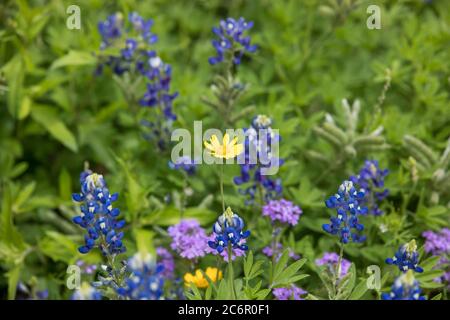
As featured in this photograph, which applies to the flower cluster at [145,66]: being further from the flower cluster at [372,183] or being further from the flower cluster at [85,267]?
the flower cluster at [372,183]

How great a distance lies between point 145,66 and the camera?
146 inches

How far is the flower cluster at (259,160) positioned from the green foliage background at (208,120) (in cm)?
12

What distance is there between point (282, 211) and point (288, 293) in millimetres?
396

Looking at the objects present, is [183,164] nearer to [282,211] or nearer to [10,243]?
[282,211]

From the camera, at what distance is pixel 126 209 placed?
10.7 ft

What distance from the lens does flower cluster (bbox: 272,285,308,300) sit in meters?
2.72

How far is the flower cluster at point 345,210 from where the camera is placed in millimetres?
2447

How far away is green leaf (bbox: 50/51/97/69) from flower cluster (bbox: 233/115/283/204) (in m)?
1.04

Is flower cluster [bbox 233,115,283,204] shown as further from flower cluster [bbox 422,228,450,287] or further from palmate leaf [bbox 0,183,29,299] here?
palmate leaf [bbox 0,183,29,299]

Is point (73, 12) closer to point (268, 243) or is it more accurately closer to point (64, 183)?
point (64, 183)

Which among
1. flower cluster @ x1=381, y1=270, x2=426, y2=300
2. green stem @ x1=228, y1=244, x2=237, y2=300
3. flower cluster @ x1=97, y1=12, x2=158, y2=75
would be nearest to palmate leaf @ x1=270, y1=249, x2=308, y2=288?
green stem @ x1=228, y1=244, x2=237, y2=300

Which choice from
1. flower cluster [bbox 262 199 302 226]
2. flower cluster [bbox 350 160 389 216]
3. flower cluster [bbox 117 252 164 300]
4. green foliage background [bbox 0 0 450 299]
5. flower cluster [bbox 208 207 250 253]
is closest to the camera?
flower cluster [bbox 117 252 164 300]

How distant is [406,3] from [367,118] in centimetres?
155

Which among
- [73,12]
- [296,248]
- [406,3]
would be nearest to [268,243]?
[296,248]
